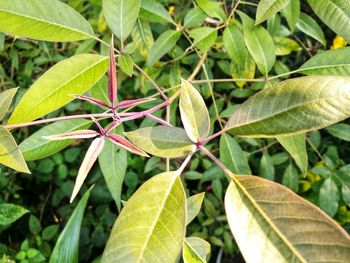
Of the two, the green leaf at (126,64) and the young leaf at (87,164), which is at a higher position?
the green leaf at (126,64)

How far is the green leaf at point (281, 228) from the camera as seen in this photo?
447 mm

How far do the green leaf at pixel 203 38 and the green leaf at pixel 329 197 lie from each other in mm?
578

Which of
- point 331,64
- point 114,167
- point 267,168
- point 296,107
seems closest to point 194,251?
point 296,107

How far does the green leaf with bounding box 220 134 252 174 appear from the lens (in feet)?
3.16

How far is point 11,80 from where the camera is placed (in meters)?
1.61

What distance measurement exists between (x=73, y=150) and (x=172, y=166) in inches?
16.6

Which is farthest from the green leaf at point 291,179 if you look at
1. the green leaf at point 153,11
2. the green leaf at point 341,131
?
the green leaf at point 153,11

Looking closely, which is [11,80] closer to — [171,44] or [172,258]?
[171,44]

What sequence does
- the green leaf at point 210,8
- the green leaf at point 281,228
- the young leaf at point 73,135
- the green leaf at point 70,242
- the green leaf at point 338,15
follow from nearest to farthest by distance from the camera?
the green leaf at point 281,228 < the young leaf at point 73,135 < the green leaf at point 338,15 < the green leaf at point 210,8 < the green leaf at point 70,242

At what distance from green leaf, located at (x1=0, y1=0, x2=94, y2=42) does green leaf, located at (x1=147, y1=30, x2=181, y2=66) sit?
8.7 inches

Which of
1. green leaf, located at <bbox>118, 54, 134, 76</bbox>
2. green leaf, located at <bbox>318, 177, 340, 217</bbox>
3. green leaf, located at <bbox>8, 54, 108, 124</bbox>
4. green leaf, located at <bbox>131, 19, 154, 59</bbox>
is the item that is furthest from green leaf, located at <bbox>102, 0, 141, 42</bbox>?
green leaf, located at <bbox>318, 177, 340, 217</bbox>

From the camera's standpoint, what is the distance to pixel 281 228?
48 centimetres

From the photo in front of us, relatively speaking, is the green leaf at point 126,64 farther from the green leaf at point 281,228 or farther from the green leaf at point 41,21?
the green leaf at point 281,228

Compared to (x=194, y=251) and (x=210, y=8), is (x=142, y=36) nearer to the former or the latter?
(x=210, y=8)
